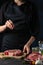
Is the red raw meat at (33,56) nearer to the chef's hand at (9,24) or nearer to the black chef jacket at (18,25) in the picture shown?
the black chef jacket at (18,25)

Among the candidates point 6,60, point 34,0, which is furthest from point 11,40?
point 34,0

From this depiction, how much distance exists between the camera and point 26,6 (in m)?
1.97

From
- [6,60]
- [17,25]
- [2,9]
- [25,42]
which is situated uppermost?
[2,9]

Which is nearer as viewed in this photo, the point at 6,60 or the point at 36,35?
the point at 6,60

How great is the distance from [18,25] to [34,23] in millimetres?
130

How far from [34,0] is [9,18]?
9.7 inches

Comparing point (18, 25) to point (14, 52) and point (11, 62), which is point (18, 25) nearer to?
point (14, 52)

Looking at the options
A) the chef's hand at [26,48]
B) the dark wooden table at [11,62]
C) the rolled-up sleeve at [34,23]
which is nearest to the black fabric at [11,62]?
the dark wooden table at [11,62]

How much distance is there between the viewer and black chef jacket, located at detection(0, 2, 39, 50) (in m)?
1.96

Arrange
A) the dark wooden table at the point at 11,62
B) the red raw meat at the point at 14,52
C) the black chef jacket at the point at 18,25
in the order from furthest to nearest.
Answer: the black chef jacket at the point at 18,25
the red raw meat at the point at 14,52
the dark wooden table at the point at 11,62

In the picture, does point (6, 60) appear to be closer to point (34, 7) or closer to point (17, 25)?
point (17, 25)

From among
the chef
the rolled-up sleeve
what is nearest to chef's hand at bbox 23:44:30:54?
the chef

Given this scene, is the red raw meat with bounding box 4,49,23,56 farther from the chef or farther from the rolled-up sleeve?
the rolled-up sleeve

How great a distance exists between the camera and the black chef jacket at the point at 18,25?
6.43 ft
